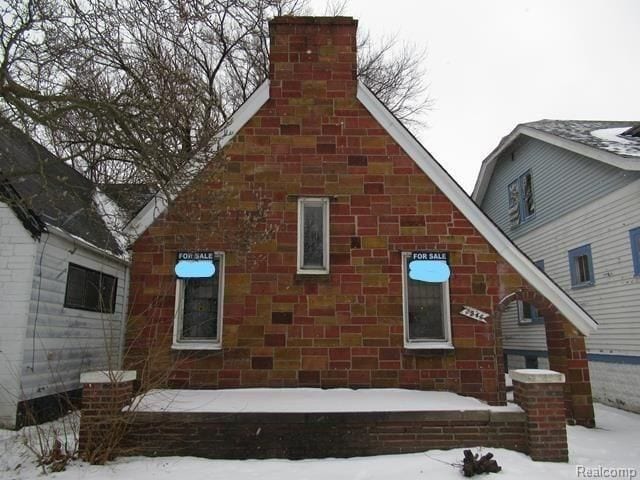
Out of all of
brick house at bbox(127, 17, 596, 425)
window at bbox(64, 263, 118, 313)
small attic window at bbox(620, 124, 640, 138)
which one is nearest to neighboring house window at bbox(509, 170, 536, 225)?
small attic window at bbox(620, 124, 640, 138)

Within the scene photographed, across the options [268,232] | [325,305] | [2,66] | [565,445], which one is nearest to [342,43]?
[268,232]

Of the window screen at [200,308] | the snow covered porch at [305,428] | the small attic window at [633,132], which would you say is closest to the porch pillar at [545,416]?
the snow covered porch at [305,428]

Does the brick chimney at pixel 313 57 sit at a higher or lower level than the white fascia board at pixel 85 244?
higher

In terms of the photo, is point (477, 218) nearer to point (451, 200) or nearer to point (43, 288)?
point (451, 200)

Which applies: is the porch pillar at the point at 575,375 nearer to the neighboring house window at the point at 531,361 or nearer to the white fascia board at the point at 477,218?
the white fascia board at the point at 477,218

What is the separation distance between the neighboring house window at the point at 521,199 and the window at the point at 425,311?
9.05 m

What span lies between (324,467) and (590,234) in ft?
32.6

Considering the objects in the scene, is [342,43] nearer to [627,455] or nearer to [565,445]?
[565,445]

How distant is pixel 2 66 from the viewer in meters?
6.27

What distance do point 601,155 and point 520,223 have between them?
5905 mm

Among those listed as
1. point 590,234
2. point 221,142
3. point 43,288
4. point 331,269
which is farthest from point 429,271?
point 43,288

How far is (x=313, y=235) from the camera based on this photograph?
8.84m
